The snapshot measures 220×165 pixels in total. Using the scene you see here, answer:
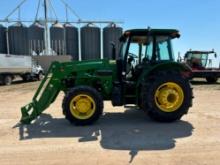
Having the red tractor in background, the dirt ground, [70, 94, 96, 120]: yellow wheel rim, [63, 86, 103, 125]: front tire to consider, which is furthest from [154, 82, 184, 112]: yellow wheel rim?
the red tractor in background

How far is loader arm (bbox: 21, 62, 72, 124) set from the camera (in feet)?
25.6

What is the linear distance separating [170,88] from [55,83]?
2848mm

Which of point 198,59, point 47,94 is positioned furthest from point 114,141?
point 198,59

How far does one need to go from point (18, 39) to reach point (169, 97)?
35635mm

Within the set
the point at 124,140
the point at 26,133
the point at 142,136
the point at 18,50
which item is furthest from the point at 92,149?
the point at 18,50

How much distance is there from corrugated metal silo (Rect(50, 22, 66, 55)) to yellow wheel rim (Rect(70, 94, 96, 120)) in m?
34.8

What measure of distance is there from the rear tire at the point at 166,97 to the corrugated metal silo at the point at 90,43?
111 feet

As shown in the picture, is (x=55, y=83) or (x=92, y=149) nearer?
(x=92, y=149)

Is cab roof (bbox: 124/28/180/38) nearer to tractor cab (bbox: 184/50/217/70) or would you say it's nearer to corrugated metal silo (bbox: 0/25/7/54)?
tractor cab (bbox: 184/50/217/70)

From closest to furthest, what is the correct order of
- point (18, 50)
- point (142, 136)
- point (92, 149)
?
point (92, 149) → point (142, 136) → point (18, 50)

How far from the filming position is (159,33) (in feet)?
26.5

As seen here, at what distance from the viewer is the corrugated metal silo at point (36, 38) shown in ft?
134

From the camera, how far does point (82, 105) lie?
7.55 metres

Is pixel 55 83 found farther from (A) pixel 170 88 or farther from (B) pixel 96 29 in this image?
(B) pixel 96 29
